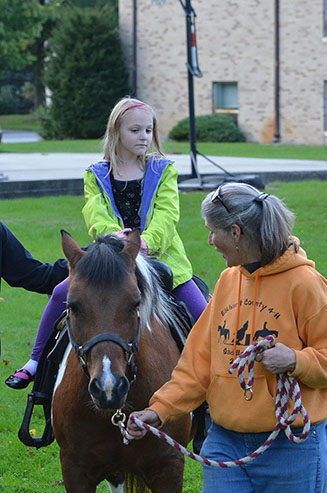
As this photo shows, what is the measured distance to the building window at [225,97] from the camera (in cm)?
3616

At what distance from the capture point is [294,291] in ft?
9.85

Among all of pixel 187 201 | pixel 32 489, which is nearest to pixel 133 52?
pixel 187 201

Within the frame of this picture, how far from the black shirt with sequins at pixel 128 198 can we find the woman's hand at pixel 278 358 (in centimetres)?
181

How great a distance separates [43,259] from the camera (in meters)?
10.9

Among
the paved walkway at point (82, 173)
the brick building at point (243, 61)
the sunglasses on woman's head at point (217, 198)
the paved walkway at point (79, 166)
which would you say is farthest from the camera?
the brick building at point (243, 61)

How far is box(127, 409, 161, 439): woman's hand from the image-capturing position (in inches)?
121

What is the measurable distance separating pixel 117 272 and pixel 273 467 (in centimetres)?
96

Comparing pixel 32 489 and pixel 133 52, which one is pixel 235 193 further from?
pixel 133 52

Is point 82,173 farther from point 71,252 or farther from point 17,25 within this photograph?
point 17,25

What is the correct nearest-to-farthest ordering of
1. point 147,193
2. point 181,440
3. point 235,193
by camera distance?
point 235,193, point 181,440, point 147,193

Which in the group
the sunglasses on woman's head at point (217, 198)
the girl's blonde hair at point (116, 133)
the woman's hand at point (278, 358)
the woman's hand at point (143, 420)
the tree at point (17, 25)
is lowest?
the woman's hand at point (143, 420)

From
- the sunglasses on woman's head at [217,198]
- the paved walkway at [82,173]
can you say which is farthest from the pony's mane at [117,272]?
the paved walkway at [82,173]

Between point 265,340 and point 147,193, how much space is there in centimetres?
Answer: 179

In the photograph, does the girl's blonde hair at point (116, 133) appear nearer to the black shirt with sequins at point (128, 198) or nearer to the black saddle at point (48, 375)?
the black shirt with sequins at point (128, 198)
